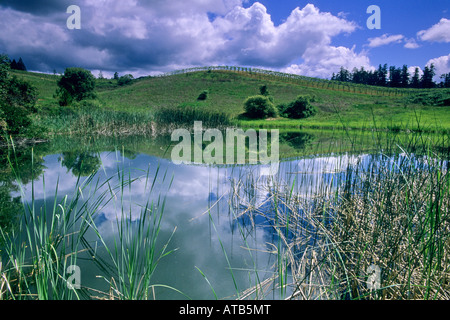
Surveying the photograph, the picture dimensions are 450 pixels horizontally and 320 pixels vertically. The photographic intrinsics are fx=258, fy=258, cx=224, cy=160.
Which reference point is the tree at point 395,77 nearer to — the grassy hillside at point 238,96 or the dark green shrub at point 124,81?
the grassy hillside at point 238,96

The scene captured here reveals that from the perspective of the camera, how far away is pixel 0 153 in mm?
7164

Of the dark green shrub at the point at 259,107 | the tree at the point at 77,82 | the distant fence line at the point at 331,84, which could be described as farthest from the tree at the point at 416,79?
the tree at the point at 77,82

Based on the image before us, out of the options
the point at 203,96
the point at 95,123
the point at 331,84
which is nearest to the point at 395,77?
the point at 331,84

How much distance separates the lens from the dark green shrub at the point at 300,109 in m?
25.7

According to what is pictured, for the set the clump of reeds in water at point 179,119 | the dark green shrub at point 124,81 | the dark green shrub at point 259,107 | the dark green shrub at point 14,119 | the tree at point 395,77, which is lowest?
the dark green shrub at point 14,119

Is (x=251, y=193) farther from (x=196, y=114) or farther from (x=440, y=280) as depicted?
A: (x=196, y=114)

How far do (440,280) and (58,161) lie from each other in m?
7.40

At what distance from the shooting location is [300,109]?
1026 inches

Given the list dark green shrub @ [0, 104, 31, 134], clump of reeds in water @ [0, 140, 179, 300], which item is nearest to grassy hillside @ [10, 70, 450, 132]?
dark green shrub @ [0, 104, 31, 134]

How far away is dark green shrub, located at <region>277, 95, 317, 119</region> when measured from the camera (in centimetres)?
2569

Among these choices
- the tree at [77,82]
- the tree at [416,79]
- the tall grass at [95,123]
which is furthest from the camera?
the tree at [416,79]

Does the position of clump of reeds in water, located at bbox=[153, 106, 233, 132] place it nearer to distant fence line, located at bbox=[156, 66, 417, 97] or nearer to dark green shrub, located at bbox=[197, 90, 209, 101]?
dark green shrub, located at bbox=[197, 90, 209, 101]
